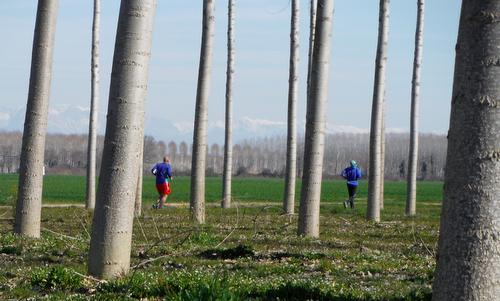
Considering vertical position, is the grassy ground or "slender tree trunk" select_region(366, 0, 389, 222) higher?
"slender tree trunk" select_region(366, 0, 389, 222)

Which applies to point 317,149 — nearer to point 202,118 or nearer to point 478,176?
point 202,118

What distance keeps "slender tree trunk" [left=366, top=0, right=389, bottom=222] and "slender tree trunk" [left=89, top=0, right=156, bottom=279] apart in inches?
652

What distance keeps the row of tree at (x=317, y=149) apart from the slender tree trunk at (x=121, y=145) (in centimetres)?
1

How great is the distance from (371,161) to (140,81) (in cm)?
1665

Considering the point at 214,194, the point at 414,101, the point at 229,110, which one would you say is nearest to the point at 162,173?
the point at 229,110

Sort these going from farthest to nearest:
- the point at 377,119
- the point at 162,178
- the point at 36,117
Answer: the point at 162,178, the point at 377,119, the point at 36,117

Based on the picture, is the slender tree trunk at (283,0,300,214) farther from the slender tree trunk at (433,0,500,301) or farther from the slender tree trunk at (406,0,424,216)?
the slender tree trunk at (433,0,500,301)

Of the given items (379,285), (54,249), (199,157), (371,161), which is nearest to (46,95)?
(54,249)

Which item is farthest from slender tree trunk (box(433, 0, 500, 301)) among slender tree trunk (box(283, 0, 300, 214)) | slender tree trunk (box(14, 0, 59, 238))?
slender tree trunk (box(283, 0, 300, 214))

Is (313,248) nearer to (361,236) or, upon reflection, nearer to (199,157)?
(361,236)

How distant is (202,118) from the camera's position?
24438 mm

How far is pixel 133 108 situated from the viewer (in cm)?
1041

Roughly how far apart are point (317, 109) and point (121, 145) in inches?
325

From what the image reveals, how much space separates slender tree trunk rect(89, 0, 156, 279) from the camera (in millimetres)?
10367
